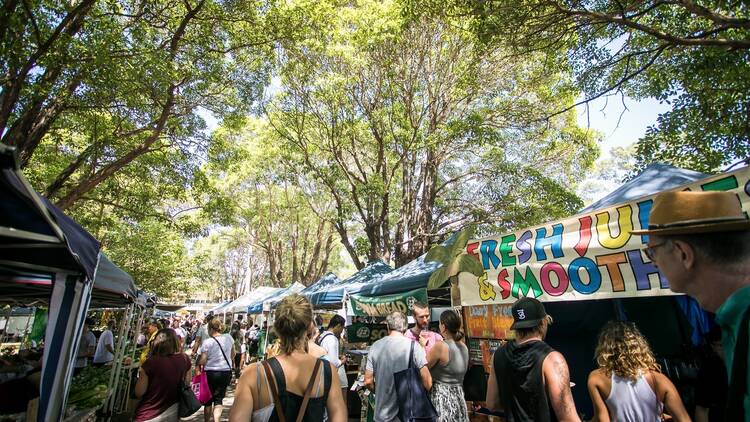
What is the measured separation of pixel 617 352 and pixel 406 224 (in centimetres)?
1127

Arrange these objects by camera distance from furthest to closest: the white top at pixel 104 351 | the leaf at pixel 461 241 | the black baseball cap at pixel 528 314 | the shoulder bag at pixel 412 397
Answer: the white top at pixel 104 351 < the leaf at pixel 461 241 < the shoulder bag at pixel 412 397 < the black baseball cap at pixel 528 314

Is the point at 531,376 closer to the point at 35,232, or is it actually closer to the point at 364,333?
the point at 35,232

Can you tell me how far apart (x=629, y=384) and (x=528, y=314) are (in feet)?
2.65

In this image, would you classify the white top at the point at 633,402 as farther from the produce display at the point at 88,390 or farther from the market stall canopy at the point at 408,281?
the produce display at the point at 88,390

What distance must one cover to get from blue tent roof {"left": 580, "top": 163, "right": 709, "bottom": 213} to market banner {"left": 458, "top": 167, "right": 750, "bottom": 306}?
542 mm

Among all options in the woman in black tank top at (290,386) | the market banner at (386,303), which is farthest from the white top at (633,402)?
the market banner at (386,303)

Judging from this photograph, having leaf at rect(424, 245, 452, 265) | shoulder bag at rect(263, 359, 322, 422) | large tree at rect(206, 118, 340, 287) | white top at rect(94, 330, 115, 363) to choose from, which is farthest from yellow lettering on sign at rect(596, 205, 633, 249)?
large tree at rect(206, 118, 340, 287)

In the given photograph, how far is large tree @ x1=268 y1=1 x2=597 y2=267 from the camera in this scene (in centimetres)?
1227

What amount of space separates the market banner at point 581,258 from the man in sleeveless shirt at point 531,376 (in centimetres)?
102

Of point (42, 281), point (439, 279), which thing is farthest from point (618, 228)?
point (42, 281)

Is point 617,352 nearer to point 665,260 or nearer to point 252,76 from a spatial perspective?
point 665,260

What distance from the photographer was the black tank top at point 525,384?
2730mm

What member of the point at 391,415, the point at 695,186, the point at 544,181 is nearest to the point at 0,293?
the point at 391,415

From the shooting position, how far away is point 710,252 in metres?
1.21
